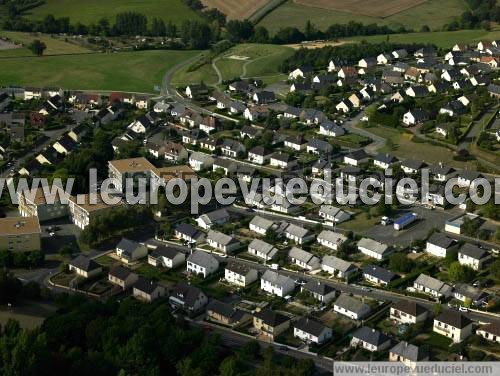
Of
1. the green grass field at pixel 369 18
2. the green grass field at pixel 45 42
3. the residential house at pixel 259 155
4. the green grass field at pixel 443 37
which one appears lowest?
the residential house at pixel 259 155

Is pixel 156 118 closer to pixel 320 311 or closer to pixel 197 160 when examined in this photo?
pixel 197 160

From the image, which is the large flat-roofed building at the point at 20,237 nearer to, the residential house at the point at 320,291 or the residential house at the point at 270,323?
the residential house at the point at 270,323

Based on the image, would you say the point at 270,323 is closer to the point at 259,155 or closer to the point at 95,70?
the point at 259,155

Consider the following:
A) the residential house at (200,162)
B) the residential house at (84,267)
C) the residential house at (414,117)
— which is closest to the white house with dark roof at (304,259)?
the residential house at (84,267)

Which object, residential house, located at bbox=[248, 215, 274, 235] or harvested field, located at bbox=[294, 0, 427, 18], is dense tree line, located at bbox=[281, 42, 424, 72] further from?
residential house, located at bbox=[248, 215, 274, 235]

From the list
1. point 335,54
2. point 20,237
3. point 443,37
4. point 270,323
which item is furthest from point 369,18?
point 270,323

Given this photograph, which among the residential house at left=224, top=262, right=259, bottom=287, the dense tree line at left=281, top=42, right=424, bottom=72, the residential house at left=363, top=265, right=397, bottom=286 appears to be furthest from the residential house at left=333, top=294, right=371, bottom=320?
the dense tree line at left=281, top=42, right=424, bottom=72
